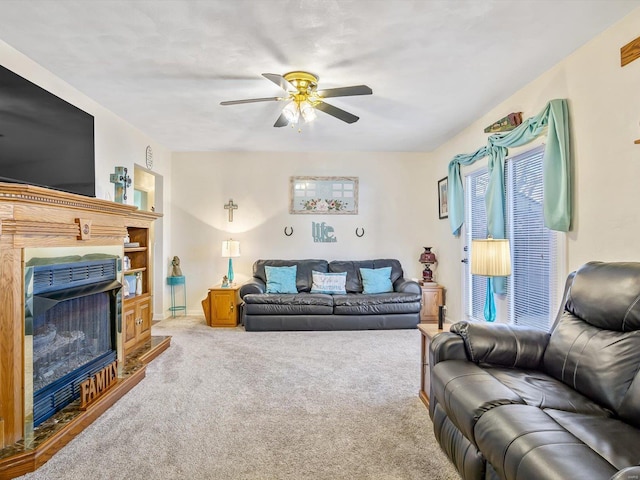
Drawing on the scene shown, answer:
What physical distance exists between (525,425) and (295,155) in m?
→ 4.94

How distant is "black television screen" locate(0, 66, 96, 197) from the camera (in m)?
2.32

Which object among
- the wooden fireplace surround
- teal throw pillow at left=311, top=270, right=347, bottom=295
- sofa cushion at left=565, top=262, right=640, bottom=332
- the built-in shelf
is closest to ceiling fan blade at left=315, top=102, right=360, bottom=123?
the wooden fireplace surround

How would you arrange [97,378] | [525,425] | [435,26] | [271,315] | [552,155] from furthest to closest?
[271,315] < [552,155] < [97,378] < [435,26] < [525,425]

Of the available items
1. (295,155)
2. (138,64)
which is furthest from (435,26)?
(295,155)

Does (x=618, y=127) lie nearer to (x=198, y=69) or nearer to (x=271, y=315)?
(x=198, y=69)

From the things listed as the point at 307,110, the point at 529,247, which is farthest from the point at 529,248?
the point at 307,110

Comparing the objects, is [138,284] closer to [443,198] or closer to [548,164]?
[548,164]

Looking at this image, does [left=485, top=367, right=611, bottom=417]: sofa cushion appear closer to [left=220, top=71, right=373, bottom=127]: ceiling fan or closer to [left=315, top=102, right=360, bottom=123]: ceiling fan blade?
[left=220, top=71, right=373, bottom=127]: ceiling fan

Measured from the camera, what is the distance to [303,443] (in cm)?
209

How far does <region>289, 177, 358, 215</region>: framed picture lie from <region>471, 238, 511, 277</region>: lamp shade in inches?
127

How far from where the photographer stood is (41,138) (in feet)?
8.35

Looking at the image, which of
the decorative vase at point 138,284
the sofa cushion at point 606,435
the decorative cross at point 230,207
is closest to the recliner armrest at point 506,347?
the sofa cushion at point 606,435

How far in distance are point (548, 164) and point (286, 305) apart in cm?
324

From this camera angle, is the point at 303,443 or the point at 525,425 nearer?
the point at 525,425
